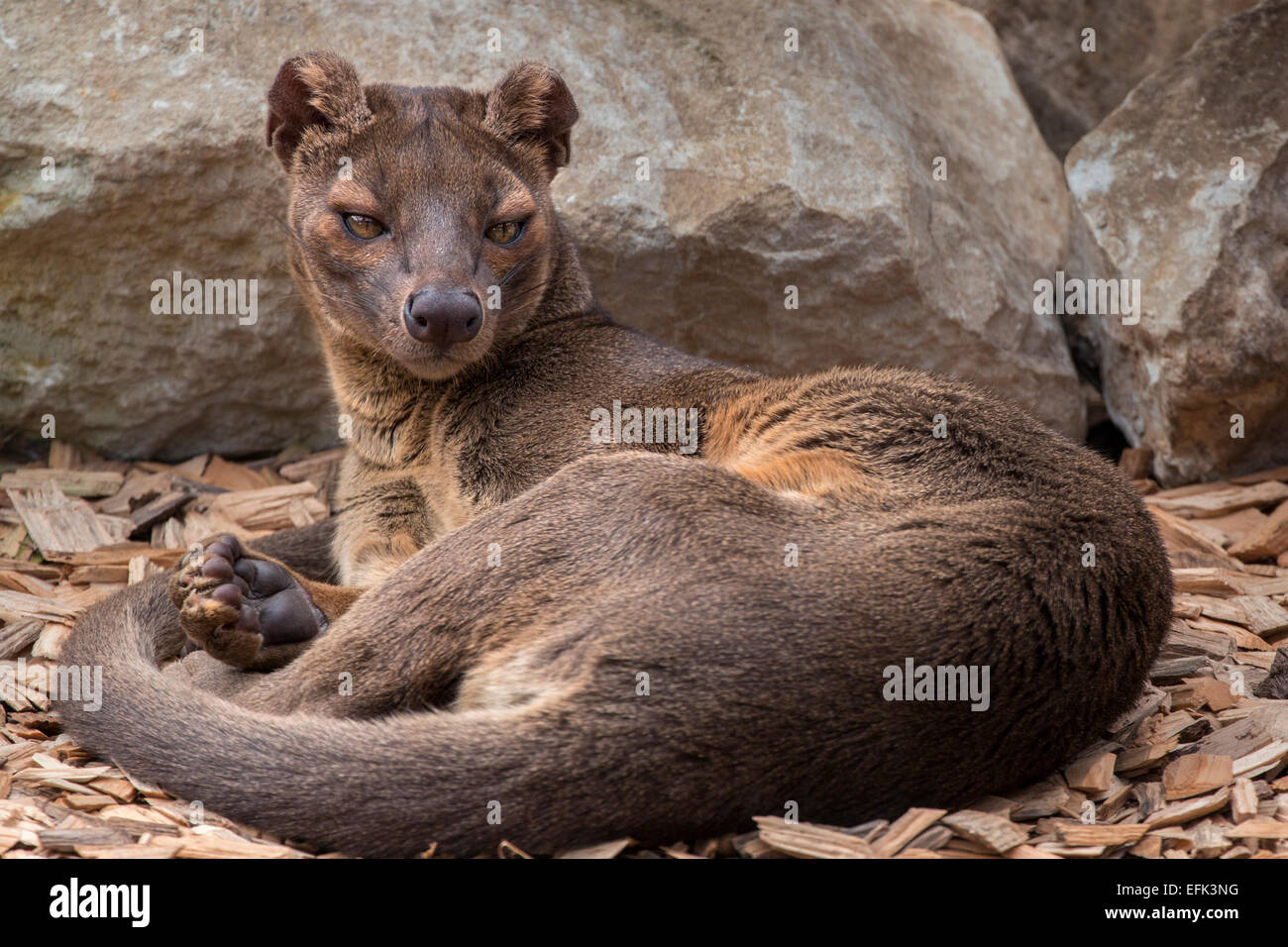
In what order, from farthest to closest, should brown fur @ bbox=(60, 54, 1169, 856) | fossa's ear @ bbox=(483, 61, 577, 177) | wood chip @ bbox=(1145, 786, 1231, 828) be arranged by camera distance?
fossa's ear @ bbox=(483, 61, 577, 177), wood chip @ bbox=(1145, 786, 1231, 828), brown fur @ bbox=(60, 54, 1169, 856)

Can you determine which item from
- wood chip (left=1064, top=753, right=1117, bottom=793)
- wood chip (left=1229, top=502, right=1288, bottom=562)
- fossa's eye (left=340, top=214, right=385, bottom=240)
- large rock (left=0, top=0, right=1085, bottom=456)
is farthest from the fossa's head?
wood chip (left=1229, top=502, right=1288, bottom=562)

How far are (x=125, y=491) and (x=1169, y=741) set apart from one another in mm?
4775

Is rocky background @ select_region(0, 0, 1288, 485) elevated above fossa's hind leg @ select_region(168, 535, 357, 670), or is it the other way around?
rocky background @ select_region(0, 0, 1288, 485)

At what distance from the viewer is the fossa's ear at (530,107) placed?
527 cm

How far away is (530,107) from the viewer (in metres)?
5.34

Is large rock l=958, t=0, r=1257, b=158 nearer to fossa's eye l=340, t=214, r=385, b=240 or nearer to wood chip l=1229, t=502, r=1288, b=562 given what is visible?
wood chip l=1229, t=502, r=1288, b=562

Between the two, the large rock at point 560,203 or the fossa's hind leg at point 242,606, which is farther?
the large rock at point 560,203

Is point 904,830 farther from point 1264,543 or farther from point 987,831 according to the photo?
point 1264,543

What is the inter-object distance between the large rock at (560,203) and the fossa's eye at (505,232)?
3.57ft

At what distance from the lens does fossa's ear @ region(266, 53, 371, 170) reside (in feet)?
16.6

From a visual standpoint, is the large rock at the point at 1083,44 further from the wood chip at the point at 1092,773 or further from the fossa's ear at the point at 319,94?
the wood chip at the point at 1092,773

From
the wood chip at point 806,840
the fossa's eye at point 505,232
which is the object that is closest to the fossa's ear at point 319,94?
the fossa's eye at point 505,232

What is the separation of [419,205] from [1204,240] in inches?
149
